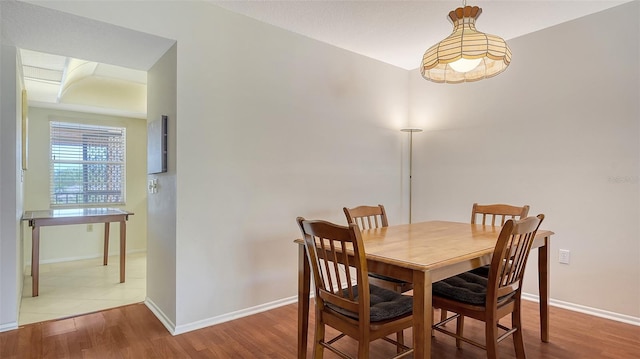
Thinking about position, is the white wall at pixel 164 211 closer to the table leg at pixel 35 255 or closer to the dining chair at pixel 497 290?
the table leg at pixel 35 255

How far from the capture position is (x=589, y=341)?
7.70 feet

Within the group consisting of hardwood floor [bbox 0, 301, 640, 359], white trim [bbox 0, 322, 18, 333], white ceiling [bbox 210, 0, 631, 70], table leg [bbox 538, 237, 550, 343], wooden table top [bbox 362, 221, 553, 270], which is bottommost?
hardwood floor [bbox 0, 301, 640, 359]

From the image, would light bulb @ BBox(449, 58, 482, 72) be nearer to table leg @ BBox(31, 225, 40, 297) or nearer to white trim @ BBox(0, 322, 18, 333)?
white trim @ BBox(0, 322, 18, 333)

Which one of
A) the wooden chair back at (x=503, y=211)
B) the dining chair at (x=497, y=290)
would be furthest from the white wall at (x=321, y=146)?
the dining chair at (x=497, y=290)

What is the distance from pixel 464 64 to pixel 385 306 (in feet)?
4.54

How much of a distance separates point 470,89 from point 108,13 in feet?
10.3

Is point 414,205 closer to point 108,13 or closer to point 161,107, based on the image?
point 161,107

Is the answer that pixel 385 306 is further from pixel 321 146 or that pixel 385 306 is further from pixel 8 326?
pixel 8 326

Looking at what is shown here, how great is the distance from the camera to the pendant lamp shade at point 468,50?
1.82 m

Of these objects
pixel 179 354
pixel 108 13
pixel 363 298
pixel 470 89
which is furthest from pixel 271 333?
pixel 470 89

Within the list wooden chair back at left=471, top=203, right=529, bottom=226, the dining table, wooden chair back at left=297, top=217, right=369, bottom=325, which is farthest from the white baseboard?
wooden chair back at left=297, top=217, right=369, bottom=325

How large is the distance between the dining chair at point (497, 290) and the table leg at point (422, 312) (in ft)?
1.45

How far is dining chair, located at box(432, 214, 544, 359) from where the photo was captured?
1.69m

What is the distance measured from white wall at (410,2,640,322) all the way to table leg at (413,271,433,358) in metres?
2.15
